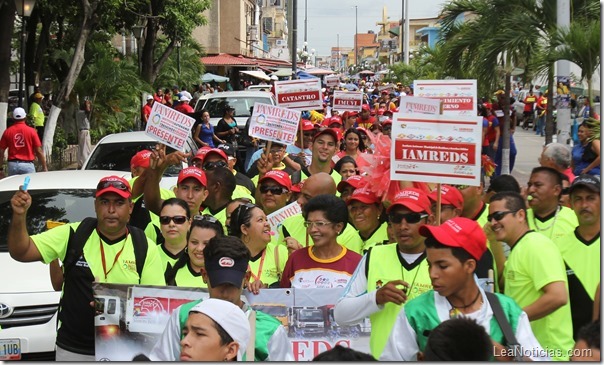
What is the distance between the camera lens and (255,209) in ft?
21.9

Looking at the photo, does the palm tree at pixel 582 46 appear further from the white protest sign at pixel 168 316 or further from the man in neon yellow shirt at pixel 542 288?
the white protest sign at pixel 168 316

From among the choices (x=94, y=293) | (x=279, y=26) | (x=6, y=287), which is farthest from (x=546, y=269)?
(x=279, y=26)

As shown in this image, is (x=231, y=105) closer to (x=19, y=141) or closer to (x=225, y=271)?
(x=19, y=141)

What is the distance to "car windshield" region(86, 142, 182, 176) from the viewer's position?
12.6 meters

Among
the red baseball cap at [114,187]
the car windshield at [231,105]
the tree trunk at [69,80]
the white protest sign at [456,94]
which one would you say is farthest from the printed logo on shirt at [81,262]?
the car windshield at [231,105]

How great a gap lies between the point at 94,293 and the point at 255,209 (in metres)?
1.44

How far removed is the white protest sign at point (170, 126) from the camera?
8.89 meters

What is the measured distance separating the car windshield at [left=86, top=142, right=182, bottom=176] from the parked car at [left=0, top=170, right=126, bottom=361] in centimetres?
338

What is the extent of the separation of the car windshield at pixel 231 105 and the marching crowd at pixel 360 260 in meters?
15.1

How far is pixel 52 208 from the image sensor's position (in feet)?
29.0

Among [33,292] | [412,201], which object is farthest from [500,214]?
[33,292]

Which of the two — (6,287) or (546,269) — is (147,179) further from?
(546,269)

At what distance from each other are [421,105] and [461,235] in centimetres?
271

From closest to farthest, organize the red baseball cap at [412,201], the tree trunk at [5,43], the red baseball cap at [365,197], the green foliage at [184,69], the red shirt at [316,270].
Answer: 1. the red baseball cap at [412,201]
2. the red shirt at [316,270]
3. the red baseball cap at [365,197]
4. the tree trunk at [5,43]
5. the green foliage at [184,69]
